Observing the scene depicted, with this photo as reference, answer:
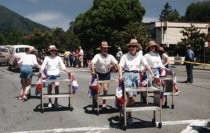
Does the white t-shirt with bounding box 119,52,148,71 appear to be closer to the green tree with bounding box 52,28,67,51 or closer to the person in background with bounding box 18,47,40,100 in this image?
the person in background with bounding box 18,47,40,100

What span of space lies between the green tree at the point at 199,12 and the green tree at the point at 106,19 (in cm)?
Answer: 7158

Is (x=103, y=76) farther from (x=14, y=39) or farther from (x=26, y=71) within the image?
(x=14, y=39)

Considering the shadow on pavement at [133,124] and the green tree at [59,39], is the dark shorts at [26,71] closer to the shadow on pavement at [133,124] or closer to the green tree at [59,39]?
the shadow on pavement at [133,124]

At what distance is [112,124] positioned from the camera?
438 inches

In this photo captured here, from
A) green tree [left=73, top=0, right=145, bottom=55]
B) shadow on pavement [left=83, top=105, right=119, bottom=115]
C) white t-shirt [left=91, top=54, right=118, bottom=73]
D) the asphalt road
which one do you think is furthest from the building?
white t-shirt [left=91, top=54, right=118, bottom=73]

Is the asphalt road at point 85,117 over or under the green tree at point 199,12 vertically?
under

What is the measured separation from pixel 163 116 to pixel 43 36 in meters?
98.2

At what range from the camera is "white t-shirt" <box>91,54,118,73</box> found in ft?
42.5

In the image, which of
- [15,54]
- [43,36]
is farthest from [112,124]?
[43,36]

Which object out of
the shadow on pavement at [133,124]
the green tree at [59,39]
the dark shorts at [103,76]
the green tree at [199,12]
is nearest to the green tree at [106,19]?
the green tree at [59,39]

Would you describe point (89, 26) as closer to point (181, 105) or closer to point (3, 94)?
point (3, 94)

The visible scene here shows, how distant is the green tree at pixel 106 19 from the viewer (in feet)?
209

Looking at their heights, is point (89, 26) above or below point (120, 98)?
above

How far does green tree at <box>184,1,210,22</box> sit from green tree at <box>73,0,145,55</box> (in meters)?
71.6
